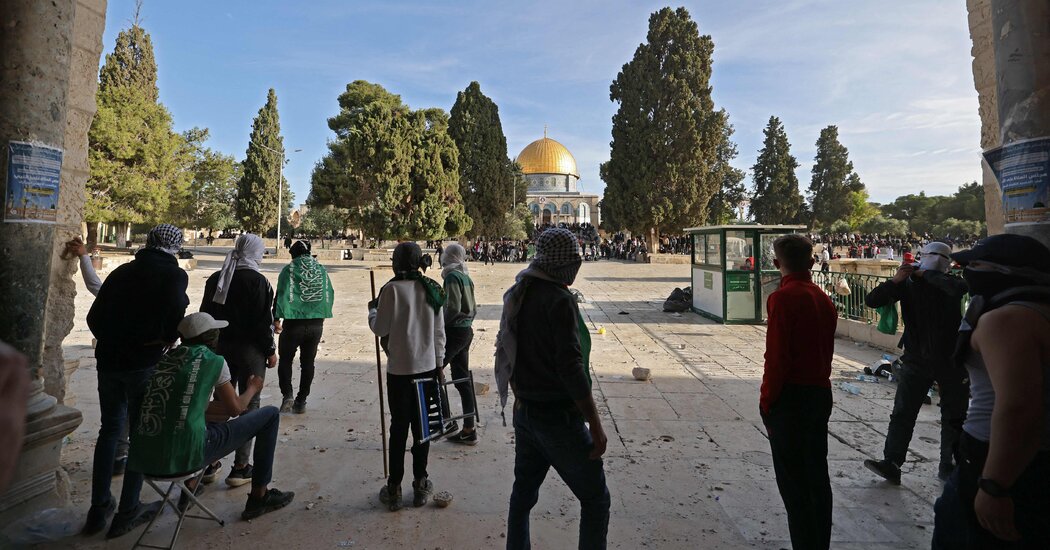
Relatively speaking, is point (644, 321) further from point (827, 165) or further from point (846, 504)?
point (827, 165)

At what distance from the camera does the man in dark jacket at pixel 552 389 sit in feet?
6.64

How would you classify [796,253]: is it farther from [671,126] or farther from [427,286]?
[671,126]

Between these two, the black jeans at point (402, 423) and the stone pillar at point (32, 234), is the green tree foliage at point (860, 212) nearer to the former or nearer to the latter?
the black jeans at point (402, 423)

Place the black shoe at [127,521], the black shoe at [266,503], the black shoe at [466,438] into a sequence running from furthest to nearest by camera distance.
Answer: the black shoe at [466,438] < the black shoe at [266,503] < the black shoe at [127,521]

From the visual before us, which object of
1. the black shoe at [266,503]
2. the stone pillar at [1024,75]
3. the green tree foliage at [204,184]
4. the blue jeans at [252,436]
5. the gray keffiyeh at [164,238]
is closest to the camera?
the stone pillar at [1024,75]

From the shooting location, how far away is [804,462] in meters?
2.34

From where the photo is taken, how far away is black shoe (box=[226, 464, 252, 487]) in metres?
3.26

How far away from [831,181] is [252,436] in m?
51.0

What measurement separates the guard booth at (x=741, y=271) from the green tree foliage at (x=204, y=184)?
25.8 m

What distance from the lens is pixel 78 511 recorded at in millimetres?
2854

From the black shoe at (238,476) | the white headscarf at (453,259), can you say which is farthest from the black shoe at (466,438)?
the black shoe at (238,476)

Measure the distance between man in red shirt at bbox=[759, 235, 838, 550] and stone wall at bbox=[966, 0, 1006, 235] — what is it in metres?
2.17

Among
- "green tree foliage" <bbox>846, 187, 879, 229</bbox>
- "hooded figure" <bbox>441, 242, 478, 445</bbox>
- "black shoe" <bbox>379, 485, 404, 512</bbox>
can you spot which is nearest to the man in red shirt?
"black shoe" <bbox>379, 485, 404, 512</bbox>

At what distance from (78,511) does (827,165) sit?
170 ft
